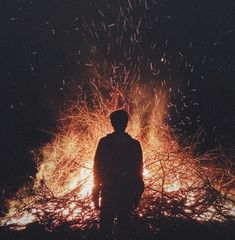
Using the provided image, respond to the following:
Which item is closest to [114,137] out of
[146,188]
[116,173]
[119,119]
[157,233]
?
[119,119]

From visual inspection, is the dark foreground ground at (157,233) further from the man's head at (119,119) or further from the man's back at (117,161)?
the man's head at (119,119)

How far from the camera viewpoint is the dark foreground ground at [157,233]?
5.46m

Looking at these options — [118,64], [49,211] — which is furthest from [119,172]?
[118,64]

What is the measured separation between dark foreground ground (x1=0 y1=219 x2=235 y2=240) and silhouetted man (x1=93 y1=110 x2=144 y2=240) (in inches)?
47.8

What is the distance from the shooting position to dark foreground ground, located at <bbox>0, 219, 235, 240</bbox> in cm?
546

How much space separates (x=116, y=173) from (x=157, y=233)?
172cm

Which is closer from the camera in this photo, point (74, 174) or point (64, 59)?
point (74, 174)

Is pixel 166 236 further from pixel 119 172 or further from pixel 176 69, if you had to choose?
pixel 176 69

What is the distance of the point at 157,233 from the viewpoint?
5516 millimetres

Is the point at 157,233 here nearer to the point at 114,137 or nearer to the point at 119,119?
the point at 114,137

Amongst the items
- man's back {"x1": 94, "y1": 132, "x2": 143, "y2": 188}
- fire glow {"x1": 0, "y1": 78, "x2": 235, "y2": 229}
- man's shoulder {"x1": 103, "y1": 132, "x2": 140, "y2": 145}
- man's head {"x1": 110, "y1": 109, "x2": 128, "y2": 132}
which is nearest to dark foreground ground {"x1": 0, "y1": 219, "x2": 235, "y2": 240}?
fire glow {"x1": 0, "y1": 78, "x2": 235, "y2": 229}

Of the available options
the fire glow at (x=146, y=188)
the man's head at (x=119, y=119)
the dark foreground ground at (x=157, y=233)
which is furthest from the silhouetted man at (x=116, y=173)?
the fire glow at (x=146, y=188)

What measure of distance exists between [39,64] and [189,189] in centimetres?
1201

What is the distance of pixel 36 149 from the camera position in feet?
34.1
